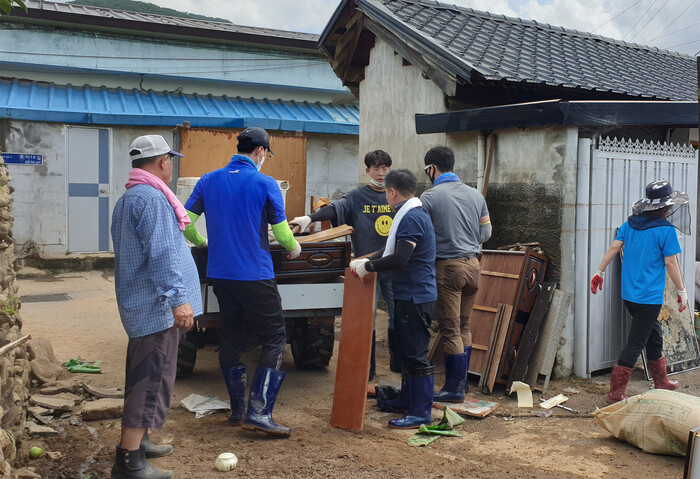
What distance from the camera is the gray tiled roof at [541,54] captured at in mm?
7801

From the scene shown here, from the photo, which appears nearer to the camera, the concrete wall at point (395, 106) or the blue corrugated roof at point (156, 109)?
the concrete wall at point (395, 106)

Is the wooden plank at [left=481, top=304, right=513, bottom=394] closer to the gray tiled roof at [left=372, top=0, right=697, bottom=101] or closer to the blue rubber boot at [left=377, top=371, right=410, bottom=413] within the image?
the blue rubber boot at [left=377, top=371, right=410, bottom=413]

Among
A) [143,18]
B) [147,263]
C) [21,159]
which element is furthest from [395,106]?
[143,18]

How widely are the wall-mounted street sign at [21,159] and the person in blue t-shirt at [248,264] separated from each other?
9312 millimetres

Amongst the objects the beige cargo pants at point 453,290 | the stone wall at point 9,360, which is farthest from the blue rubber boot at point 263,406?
the beige cargo pants at point 453,290

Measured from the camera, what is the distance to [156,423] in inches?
148

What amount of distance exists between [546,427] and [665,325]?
2236 millimetres

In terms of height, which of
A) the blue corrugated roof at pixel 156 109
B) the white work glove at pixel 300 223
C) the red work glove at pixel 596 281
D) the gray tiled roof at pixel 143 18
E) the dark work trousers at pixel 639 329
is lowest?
the dark work trousers at pixel 639 329

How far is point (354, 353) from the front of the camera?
490 centimetres

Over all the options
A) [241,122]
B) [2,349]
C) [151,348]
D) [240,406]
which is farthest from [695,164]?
[241,122]

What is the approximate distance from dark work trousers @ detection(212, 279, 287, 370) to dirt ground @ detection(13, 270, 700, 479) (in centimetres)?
56

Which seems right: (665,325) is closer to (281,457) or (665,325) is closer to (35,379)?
(281,457)

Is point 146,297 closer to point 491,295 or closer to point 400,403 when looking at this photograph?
point 400,403

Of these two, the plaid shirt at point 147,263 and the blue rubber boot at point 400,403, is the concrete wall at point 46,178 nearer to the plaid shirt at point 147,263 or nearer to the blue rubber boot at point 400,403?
the blue rubber boot at point 400,403
